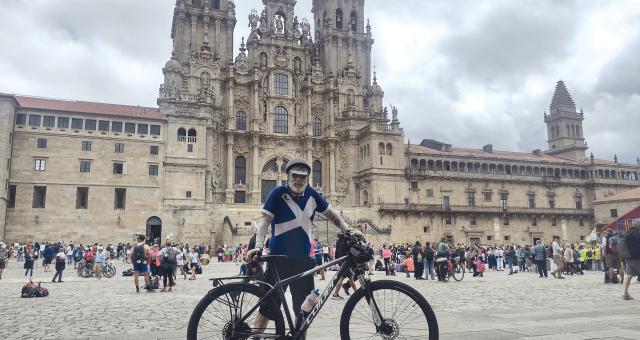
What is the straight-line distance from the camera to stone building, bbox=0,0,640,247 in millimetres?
45312

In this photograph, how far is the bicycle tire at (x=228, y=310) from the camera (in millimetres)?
5074

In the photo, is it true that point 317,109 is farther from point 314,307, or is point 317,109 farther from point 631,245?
point 314,307

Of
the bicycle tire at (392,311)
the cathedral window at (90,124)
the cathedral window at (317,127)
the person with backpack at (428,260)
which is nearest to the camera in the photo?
the bicycle tire at (392,311)

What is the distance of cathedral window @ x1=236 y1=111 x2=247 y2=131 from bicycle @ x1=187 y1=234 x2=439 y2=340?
5459 centimetres

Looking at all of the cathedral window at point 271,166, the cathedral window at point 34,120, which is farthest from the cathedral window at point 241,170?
the cathedral window at point 34,120

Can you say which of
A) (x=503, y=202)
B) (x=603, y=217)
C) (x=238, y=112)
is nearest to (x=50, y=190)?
(x=238, y=112)

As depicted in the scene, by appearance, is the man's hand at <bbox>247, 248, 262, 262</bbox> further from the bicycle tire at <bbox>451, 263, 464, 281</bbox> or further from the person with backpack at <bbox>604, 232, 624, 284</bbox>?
the bicycle tire at <bbox>451, 263, 464, 281</bbox>

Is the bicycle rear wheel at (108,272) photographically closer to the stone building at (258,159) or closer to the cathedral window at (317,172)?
the stone building at (258,159)

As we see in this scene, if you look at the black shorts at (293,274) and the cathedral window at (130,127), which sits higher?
the cathedral window at (130,127)

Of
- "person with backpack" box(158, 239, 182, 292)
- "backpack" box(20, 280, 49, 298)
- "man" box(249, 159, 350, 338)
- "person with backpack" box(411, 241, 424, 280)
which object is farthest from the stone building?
"man" box(249, 159, 350, 338)

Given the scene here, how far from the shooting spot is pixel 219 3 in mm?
62094

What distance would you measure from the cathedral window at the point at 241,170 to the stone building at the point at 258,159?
12cm

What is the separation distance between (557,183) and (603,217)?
1229 cm

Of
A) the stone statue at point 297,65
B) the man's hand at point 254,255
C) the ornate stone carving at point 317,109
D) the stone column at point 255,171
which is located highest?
the stone statue at point 297,65
